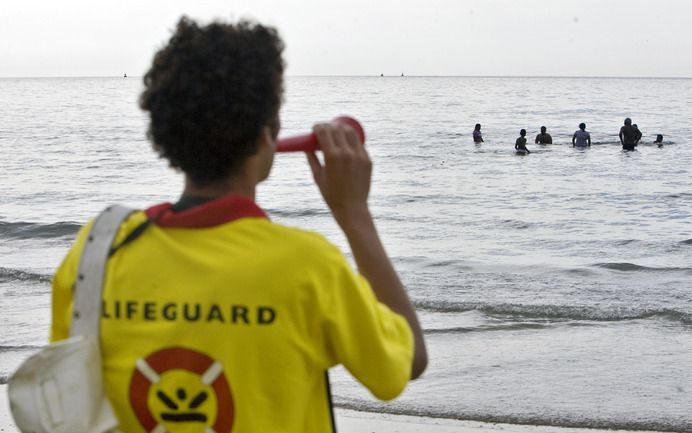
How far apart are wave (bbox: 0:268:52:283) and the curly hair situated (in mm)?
10121

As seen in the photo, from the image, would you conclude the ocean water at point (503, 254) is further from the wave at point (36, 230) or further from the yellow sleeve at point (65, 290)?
the yellow sleeve at point (65, 290)

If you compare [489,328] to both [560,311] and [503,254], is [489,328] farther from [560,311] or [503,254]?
[503,254]

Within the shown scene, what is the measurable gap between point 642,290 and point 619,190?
12377mm

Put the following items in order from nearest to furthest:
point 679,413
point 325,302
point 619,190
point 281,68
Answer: point 325,302
point 281,68
point 679,413
point 619,190

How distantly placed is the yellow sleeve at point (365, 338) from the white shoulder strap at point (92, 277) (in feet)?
1.25

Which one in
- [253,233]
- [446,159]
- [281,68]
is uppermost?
[281,68]

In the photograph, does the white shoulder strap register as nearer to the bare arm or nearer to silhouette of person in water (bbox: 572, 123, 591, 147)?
the bare arm

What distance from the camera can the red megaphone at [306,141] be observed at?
5.49 ft

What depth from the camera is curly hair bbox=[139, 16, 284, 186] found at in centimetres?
156

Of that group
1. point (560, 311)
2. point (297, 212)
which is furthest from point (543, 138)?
point (560, 311)

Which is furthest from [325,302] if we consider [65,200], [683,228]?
[65,200]

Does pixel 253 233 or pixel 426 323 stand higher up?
pixel 253 233

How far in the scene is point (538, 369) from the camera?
709 cm

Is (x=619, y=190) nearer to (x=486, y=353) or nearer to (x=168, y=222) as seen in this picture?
A: (x=486, y=353)
